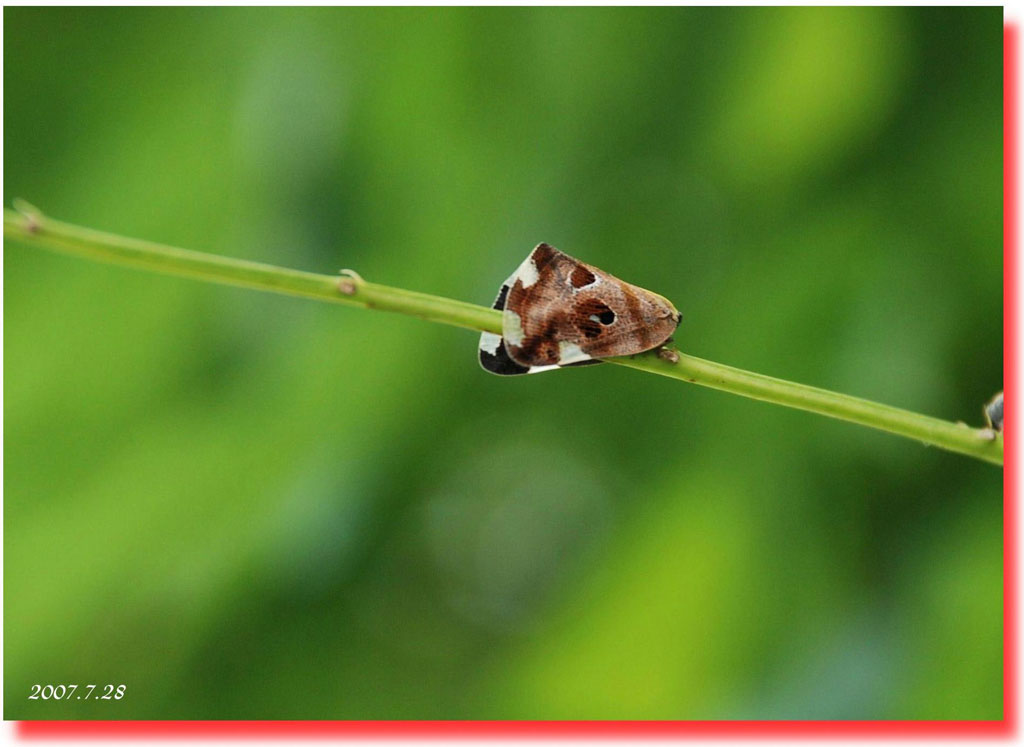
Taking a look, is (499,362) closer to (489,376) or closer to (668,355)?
(668,355)

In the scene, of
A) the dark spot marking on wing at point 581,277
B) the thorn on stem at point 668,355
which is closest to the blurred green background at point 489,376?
the dark spot marking on wing at point 581,277

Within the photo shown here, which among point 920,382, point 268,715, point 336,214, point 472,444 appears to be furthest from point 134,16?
point 920,382

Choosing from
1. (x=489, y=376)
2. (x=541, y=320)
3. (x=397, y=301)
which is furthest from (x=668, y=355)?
(x=489, y=376)

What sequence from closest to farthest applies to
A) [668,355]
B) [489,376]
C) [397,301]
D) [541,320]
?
[397,301], [668,355], [541,320], [489,376]

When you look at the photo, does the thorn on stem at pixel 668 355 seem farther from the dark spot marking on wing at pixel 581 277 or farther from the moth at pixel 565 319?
the dark spot marking on wing at pixel 581 277

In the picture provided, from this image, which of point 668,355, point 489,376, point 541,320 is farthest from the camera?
point 489,376

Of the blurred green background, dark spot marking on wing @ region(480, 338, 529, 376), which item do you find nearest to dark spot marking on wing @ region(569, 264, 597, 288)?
dark spot marking on wing @ region(480, 338, 529, 376)

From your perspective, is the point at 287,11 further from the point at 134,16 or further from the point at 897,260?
the point at 897,260
